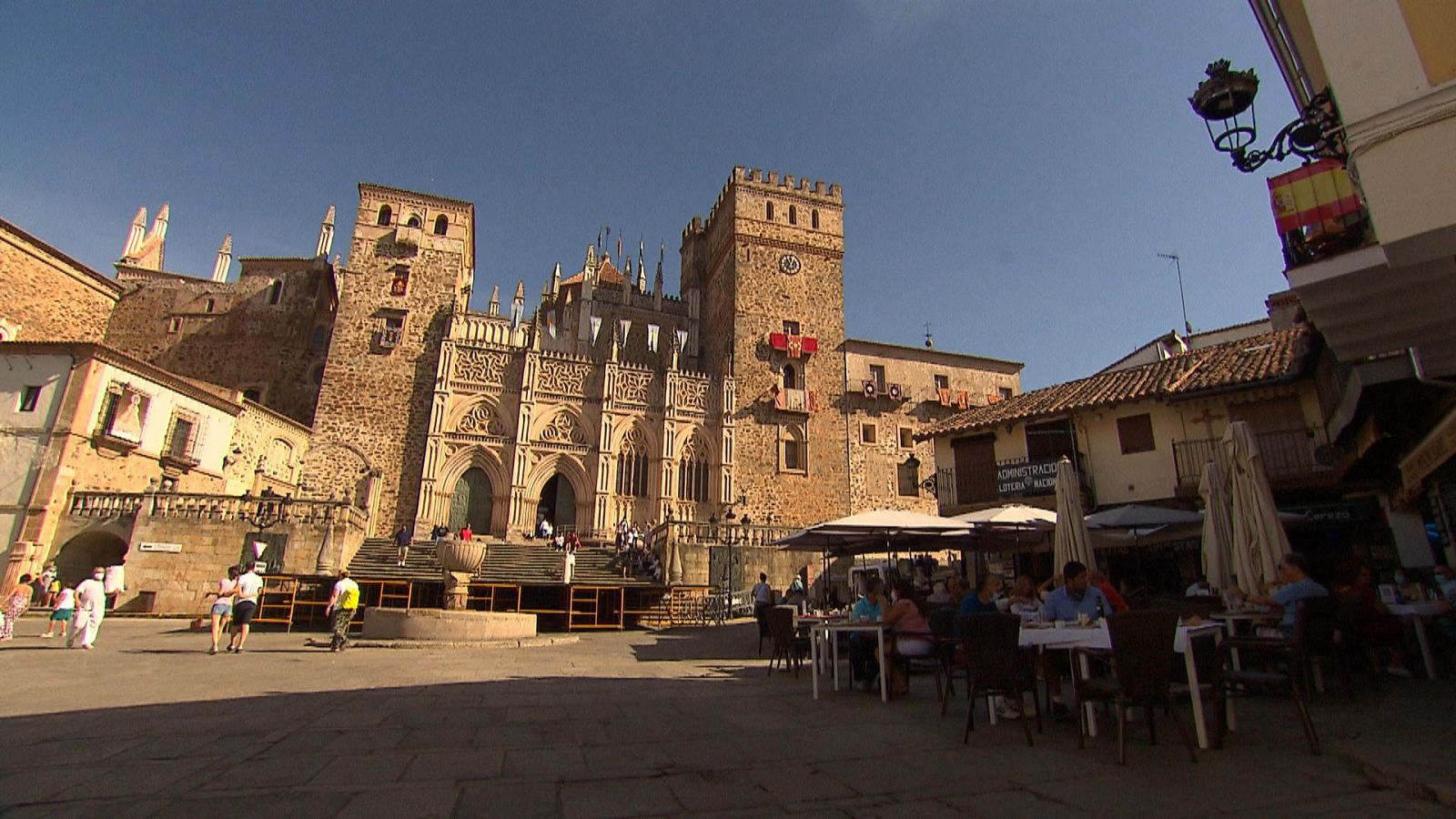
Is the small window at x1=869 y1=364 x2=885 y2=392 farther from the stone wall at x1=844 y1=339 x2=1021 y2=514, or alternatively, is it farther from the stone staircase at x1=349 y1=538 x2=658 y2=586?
the stone staircase at x1=349 y1=538 x2=658 y2=586

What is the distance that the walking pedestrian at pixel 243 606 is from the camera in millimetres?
10977

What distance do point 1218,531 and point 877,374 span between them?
81.4ft

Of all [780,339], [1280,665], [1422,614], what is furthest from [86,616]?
[780,339]

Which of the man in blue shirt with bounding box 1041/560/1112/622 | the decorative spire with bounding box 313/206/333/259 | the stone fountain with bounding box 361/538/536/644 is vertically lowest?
the stone fountain with bounding box 361/538/536/644

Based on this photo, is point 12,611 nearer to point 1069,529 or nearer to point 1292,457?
point 1069,529

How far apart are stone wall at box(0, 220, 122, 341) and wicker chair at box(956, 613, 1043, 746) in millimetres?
35116

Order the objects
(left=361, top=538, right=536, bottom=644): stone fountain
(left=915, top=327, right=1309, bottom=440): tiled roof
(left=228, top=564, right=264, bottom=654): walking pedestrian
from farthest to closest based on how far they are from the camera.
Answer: (left=915, top=327, right=1309, bottom=440): tiled roof < (left=361, top=538, right=536, bottom=644): stone fountain < (left=228, top=564, right=264, bottom=654): walking pedestrian

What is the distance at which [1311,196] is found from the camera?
20.0 ft

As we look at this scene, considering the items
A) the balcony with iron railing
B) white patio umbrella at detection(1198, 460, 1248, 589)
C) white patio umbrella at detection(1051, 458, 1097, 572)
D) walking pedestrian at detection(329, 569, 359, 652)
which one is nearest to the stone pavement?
white patio umbrella at detection(1198, 460, 1248, 589)

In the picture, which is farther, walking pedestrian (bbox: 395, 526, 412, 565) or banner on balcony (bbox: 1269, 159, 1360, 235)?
walking pedestrian (bbox: 395, 526, 412, 565)

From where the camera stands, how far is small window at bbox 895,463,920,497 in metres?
31.2

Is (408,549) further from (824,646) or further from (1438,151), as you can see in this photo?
(1438,151)

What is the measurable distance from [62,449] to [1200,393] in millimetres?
30482

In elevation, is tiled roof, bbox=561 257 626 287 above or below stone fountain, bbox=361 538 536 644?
above
